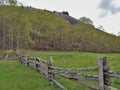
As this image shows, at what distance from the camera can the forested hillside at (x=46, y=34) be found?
70.9 metres

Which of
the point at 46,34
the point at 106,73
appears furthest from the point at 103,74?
the point at 46,34

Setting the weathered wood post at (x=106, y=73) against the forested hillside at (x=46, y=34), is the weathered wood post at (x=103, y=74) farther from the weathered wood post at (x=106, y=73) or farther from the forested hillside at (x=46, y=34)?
the forested hillside at (x=46, y=34)

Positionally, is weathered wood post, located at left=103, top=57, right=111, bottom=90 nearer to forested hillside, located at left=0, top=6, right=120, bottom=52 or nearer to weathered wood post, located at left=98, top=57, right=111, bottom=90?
weathered wood post, located at left=98, top=57, right=111, bottom=90

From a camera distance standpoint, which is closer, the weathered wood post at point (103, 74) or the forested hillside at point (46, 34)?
A: the weathered wood post at point (103, 74)

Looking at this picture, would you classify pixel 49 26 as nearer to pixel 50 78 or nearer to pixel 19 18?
pixel 19 18

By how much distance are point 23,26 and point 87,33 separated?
38.2 meters

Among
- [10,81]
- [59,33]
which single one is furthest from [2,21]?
[10,81]

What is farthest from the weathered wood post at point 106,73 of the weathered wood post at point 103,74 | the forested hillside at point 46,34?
the forested hillside at point 46,34

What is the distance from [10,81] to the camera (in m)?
16.3

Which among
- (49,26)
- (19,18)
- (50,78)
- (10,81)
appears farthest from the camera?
(49,26)

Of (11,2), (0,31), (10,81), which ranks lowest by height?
(10,81)

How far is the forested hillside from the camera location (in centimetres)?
7088

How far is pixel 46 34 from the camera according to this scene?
3595 inches

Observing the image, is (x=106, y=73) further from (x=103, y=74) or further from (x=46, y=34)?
(x=46, y=34)
